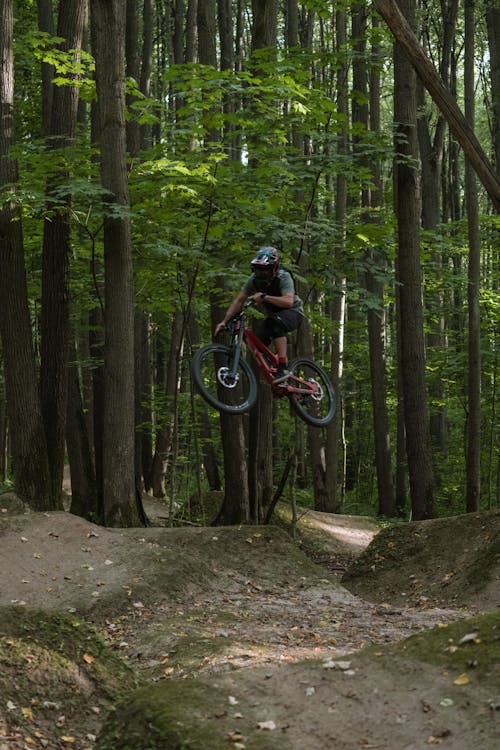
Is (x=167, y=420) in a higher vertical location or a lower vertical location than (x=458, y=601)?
higher

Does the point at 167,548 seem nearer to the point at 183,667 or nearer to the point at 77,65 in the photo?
the point at 183,667

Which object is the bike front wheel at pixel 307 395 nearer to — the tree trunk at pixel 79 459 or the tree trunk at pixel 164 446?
the tree trunk at pixel 79 459

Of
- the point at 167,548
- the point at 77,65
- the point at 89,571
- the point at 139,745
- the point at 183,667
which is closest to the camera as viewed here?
the point at 139,745

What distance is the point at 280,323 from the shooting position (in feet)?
29.7

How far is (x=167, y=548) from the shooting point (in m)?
10.6

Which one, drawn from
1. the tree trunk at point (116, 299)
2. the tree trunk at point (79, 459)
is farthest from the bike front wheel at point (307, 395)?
the tree trunk at point (79, 459)

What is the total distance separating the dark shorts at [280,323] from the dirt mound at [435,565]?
376 centimetres

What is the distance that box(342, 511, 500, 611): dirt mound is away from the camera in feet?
33.2

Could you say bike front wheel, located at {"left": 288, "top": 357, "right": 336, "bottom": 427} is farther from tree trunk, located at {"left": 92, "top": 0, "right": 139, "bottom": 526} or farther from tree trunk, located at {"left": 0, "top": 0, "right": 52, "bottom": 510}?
tree trunk, located at {"left": 0, "top": 0, "right": 52, "bottom": 510}

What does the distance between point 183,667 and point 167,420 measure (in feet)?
40.6

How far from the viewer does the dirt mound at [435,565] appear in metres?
10.1

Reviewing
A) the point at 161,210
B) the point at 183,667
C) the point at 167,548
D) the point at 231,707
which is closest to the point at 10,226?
the point at 161,210

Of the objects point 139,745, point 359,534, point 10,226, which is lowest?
point 359,534

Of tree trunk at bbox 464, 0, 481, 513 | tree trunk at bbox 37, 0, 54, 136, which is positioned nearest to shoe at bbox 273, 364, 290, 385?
tree trunk at bbox 464, 0, 481, 513
